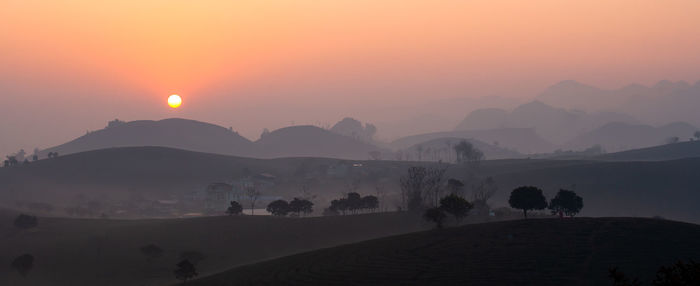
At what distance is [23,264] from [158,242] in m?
20.4

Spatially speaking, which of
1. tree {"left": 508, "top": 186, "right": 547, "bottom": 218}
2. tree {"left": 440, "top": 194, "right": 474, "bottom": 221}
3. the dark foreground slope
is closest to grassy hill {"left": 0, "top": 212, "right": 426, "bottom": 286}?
tree {"left": 440, "top": 194, "right": 474, "bottom": 221}

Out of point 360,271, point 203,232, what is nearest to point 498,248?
point 360,271

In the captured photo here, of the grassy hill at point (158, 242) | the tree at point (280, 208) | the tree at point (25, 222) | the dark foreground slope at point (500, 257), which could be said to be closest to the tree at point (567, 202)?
the dark foreground slope at point (500, 257)

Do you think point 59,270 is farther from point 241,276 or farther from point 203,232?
point 241,276

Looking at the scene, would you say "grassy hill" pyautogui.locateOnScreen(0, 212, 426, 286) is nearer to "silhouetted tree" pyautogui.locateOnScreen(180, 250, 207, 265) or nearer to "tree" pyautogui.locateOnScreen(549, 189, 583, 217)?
"silhouetted tree" pyautogui.locateOnScreen(180, 250, 207, 265)

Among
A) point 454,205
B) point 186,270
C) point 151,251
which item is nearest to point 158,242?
point 151,251

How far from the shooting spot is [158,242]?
100562 millimetres

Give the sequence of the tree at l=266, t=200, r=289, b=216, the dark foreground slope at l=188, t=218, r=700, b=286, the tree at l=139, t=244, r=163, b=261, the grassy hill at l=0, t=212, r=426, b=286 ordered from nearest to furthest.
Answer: the dark foreground slope at l=188, t=218, r=700, b=286
the grassy hill at l=0, t=212, r=426, b=286
the tree at l=139, t=244, r=163, b=261
the tree at l=266, t=200, r=289, b=216

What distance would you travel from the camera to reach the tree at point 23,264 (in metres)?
87.2

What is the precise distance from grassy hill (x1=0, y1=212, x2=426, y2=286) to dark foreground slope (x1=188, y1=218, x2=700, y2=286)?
26.9 meters

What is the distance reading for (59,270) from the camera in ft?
296

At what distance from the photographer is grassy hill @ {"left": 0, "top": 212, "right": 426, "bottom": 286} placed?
289ft

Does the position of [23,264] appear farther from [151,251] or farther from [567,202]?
[567,202]

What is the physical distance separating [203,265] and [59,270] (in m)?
22.0
